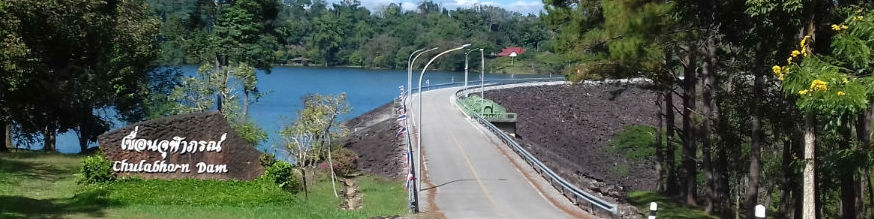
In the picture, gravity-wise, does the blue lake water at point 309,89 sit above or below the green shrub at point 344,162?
above

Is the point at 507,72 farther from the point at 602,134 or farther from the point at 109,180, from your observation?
the point at 109,180

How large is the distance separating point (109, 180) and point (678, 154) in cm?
3753

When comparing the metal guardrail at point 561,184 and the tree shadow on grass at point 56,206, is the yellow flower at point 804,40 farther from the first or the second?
the tree shadow on grass at point 56,206

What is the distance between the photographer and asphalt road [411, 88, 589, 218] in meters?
23.8

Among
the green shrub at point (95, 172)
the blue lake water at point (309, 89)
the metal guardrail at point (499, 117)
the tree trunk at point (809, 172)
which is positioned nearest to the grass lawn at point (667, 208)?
the metal guardrail at point (499, 117)

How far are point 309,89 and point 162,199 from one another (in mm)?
82500

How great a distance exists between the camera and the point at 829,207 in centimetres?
4381

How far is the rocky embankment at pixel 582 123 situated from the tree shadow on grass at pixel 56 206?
27056 millimetres

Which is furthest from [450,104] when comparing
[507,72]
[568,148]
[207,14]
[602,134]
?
[507,72]

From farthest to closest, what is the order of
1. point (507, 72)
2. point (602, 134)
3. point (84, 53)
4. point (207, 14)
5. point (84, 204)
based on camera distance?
1. point (507, 72)
2. point (602, 134)
3. point (207, 14)
4. point (84, 53)
5. point (84, 204)

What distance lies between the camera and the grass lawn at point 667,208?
31750mm

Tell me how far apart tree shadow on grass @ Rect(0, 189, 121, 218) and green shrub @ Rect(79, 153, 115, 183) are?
1610 mm

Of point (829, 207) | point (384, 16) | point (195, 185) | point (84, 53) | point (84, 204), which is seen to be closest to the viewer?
point (84, 204)

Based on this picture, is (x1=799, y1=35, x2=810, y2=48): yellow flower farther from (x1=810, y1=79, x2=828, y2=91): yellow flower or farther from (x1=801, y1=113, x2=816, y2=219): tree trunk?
(x1=810, y1=79, x2=828, y2=91): yellow flower
